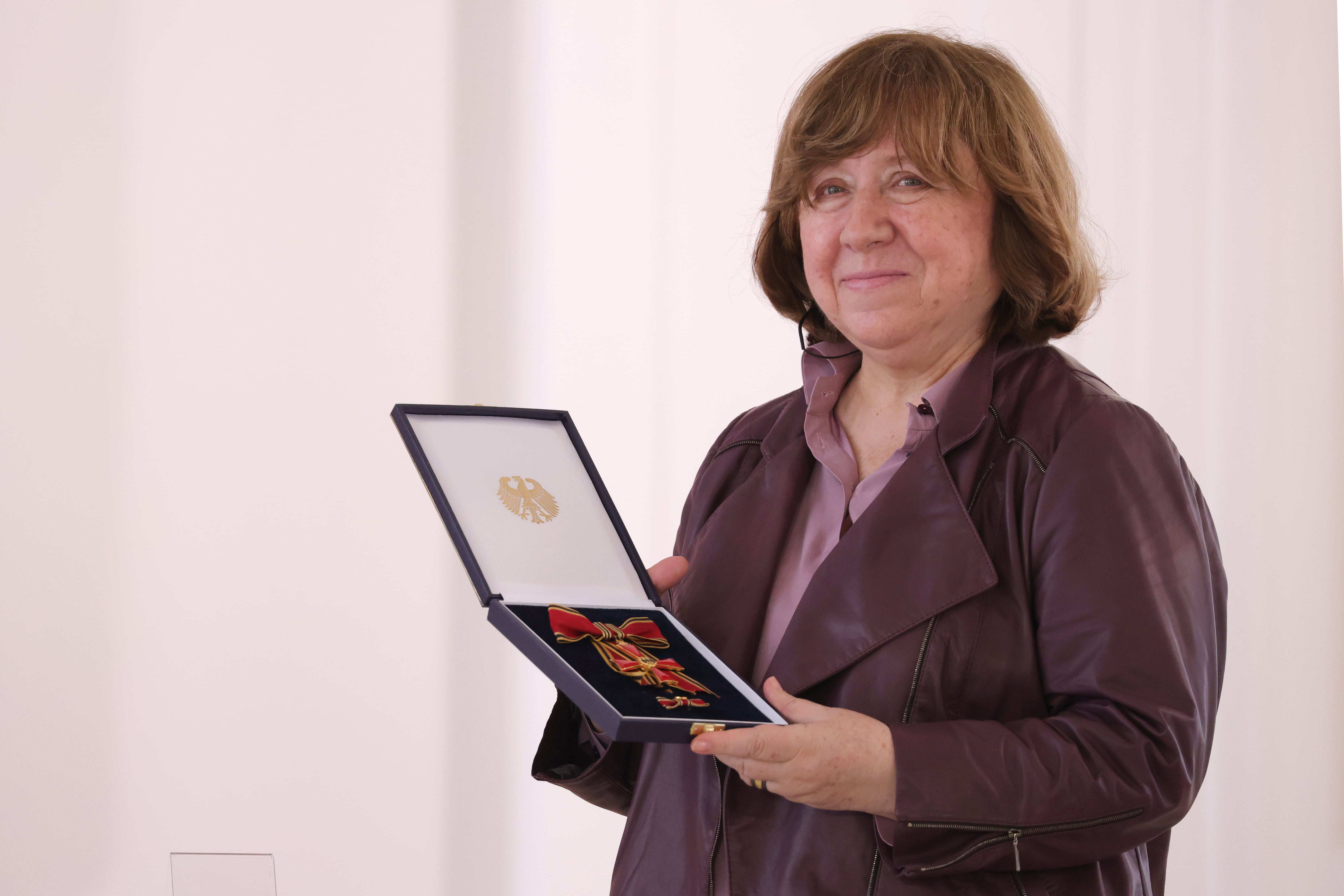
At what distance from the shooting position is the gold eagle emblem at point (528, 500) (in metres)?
1.15

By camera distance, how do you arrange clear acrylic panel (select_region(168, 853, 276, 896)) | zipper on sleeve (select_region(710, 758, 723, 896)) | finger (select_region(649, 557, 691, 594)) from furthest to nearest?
1. clear acrylic panel (select_region(168, 853, 276, 896))
2. finger (select_region(649, 557, 691, 594))
3. zipper on sleeve (select_region(710, 758, 723, 896))

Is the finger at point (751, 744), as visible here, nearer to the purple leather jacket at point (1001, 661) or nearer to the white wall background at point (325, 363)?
the purple leather jacket at point (1001, 661)

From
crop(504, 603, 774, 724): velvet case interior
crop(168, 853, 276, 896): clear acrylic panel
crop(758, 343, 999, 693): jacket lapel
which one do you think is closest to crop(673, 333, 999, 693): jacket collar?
crop(758, 343, 999, 693): jacket lapel

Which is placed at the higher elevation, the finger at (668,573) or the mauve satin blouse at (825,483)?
the mauve satin blouse at (825,483)

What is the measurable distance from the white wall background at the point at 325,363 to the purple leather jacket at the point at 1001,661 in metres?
1.35

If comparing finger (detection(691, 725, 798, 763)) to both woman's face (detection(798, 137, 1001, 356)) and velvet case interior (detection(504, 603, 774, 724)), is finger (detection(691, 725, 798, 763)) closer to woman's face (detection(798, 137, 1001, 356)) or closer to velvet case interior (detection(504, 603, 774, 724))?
velvet case interior (detection(504, 603, 774, 724))

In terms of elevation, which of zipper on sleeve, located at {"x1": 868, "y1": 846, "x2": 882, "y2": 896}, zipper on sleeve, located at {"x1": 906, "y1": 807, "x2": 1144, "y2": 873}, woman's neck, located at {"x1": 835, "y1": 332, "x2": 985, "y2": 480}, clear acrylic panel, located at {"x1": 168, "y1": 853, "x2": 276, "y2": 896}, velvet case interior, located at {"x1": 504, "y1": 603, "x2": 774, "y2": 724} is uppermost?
woman's neck, located at {"x1": 835, "y1": 332, "x2": 985, "y2": 480}

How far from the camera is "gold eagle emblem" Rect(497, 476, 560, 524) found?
1.15 m

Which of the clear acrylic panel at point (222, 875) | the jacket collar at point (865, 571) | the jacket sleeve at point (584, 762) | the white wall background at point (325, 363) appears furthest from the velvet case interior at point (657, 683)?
the white wall background at point (325, 363)

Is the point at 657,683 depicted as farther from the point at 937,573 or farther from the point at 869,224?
the point at 869,224

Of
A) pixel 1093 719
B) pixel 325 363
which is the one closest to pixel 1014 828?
pixel 1093 719

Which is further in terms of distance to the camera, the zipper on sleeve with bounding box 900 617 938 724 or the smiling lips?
the smiling lips

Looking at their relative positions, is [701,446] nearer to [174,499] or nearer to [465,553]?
[174,499]

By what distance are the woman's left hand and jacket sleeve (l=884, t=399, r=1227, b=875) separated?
0.02m
